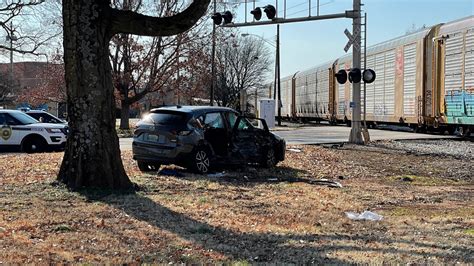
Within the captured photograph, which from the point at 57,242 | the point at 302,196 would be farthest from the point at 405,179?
Answer: the point at 57,242

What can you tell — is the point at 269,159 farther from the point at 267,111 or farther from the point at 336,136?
the point at 267,111

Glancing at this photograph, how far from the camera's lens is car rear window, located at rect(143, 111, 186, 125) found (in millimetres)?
12445

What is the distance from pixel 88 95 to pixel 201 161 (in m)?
3.82

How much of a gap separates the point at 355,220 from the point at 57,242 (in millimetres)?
3776

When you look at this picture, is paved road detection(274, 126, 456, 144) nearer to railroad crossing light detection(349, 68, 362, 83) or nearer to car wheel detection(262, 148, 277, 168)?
railroad crossing light detection(349, 68, 362, 83)

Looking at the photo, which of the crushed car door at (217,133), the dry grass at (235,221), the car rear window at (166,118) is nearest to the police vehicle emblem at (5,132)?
the dry grass at (235,221)

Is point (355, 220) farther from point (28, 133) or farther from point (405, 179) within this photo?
point (28, 133)

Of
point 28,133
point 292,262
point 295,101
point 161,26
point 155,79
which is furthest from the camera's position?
point 295,101

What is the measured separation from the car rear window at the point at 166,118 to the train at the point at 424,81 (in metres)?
12.8

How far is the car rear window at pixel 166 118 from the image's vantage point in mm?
12445

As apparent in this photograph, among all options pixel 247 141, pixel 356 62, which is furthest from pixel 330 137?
pixel 247 141

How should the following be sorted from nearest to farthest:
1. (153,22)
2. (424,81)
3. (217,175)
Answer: (153,22) → (217,175) → (424,81)

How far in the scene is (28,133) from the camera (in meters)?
19.3

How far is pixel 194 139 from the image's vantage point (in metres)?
12.3
